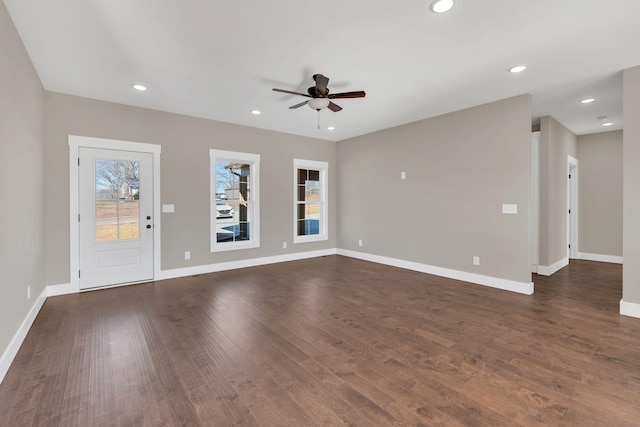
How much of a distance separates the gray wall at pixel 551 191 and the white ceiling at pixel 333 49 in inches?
27.0

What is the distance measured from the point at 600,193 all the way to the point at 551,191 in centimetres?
222

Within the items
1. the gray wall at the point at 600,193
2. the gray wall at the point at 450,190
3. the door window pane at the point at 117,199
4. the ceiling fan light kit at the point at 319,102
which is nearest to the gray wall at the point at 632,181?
the gray wall at the point at 450,190

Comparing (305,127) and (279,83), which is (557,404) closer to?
(279,83)

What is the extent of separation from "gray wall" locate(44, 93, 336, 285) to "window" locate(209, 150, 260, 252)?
0.12 metres

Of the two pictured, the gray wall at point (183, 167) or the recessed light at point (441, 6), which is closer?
the recessed light at point (441, 6)

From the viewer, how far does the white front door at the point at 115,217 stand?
4.14 meters

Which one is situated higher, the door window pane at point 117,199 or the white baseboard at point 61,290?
the door window pane at point 117,199

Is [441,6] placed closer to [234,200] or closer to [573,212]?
[234,200]

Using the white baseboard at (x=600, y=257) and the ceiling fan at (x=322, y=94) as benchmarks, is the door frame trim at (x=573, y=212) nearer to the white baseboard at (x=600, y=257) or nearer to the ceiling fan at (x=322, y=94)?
the white baseboard at (x=600, y=257)

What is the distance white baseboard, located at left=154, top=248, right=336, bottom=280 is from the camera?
4.84 m

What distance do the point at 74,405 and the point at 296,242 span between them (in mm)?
4745

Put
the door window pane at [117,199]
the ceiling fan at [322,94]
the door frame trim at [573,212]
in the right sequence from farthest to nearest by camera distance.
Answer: the door frame trim at [573,212]
the door window pane at [117,199]
the ceiling fan at [322,94]

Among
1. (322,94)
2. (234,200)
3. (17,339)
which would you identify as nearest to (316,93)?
(322,94)

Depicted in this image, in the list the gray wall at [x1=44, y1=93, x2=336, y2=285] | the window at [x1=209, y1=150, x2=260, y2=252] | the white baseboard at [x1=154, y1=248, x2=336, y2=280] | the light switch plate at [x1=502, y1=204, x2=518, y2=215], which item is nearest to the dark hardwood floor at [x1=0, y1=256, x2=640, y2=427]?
the white baseboard at [x1=154, y1=248, x2=336, y2=280]
